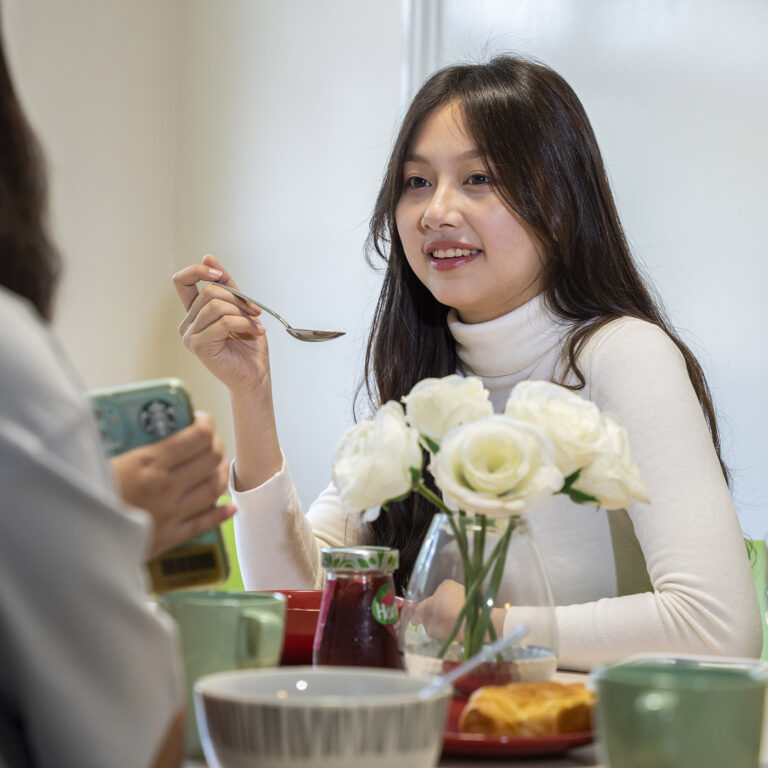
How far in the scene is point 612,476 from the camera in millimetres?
727

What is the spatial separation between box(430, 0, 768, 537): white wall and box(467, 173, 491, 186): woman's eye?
0.96 metres

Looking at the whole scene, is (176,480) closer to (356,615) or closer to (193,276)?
(356,615)

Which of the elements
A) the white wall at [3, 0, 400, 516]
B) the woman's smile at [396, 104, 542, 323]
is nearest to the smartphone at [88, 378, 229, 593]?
the woman's smile at [396, 104, 542, 323]

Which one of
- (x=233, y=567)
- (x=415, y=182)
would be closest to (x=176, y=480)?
(x=415, y=182)

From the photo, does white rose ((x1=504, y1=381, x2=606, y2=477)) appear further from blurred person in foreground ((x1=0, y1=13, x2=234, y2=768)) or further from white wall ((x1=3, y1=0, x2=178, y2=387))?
white wall ((x1=3, y1=0, x2=178, y2=387))

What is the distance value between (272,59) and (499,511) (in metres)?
2.60

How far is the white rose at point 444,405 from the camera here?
2.45 ft

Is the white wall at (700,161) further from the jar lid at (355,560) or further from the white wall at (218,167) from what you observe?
the jar lid at (355,560)

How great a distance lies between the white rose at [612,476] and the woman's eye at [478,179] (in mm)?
848

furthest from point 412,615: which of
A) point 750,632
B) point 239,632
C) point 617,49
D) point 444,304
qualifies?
point 617,49

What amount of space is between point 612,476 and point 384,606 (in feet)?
0.73

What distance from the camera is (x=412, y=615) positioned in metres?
0.80

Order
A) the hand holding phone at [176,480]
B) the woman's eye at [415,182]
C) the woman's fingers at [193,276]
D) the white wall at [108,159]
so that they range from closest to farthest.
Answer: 1. the hand holding phone at [176,480]
2. the woman's fingers at [193,276]
3. the woman's eye at [415,182]
4. the white wall at [108,159]

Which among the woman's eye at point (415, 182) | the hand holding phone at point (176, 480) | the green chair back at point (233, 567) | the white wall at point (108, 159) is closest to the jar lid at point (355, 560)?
the hand holding phone at point (176, 480)
